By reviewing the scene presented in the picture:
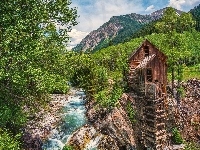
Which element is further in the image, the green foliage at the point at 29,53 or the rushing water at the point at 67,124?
the rushing water at the point at 67,124

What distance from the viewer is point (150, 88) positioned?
46812 millimetres

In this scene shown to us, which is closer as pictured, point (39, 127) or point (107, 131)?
point (107, 131)

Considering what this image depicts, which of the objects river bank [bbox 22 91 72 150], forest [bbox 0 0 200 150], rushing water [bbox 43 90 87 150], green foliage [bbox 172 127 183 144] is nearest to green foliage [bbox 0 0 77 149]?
forest [bbox 0 0 200 150]

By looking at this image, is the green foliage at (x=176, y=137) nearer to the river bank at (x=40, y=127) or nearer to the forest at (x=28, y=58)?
the river bank at (x=40, y=127)

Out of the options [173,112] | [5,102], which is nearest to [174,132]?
[173,112]

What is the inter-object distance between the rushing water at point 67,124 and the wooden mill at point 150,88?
8.59 metres

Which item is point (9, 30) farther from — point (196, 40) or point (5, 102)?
point (196, 40)

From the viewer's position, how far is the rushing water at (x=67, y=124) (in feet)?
130

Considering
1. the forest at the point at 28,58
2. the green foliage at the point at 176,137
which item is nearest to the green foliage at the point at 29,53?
the forest at the point at 28,58

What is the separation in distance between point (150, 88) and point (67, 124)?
1267 cm

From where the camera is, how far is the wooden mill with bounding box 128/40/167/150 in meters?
45.8

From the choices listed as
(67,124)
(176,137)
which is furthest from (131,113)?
(67,124)

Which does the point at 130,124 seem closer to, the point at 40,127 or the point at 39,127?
the point at 40,127

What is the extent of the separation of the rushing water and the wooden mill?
8.59m
